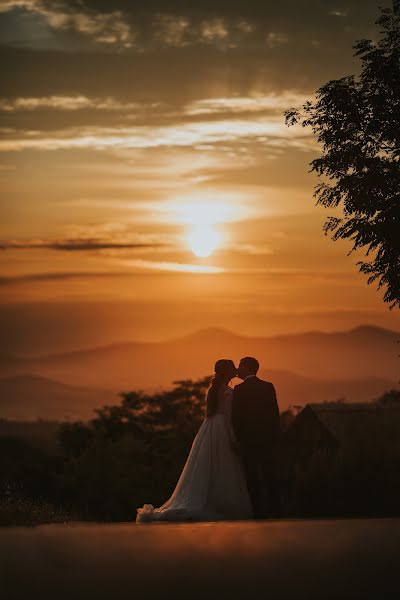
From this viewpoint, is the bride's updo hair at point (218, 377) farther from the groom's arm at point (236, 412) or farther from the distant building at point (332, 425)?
the distant building at point (332, 425)

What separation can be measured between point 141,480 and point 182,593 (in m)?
75.0

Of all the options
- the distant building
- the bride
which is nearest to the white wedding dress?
the bride

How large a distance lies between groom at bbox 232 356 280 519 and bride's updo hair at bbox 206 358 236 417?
39 cm

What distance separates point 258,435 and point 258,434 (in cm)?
2

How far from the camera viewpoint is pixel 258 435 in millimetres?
20312

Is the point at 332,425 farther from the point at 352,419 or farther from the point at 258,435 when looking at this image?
the point at 258,435

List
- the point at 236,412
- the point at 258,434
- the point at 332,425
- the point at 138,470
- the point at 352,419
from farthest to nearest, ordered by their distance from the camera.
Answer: the point at 138,470, the point at 332,425, the point at 352,419, the point at 236,412, the point at 258,434

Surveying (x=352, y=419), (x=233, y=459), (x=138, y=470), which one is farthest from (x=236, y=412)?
(x=138, y=470)

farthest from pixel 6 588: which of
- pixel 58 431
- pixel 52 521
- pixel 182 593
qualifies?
pixel 58 431

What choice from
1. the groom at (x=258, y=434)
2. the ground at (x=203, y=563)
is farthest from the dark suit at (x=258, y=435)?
the ground at (x=203, y=563)

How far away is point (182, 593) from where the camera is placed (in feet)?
26.0

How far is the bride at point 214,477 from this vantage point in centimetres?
2045

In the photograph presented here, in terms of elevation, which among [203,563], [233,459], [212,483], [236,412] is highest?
[236,412]

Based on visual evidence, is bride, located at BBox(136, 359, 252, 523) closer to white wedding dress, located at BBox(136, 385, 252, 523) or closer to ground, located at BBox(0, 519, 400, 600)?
white wedding dress, located at BBox(136, 385, 252, 523)
